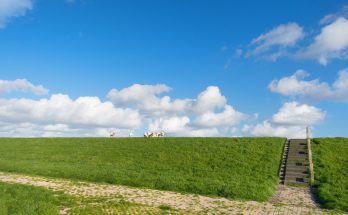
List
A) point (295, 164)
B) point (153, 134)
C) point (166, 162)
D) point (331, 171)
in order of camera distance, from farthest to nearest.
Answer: point (153, 134) → point (166, 162) → point (295, 164) → point (331, 171)

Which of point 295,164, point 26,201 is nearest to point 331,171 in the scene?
point 295,164

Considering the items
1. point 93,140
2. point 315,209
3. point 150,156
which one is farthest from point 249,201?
point 93,140

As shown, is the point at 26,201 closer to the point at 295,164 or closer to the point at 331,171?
the point at 295,164

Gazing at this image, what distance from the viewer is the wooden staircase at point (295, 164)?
32.7 metres

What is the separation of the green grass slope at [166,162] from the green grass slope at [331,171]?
367cm

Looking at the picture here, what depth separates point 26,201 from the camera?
65.4ft

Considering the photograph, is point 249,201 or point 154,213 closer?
point 154,213

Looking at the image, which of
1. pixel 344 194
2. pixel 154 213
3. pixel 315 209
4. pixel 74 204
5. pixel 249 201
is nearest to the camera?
pixel 154 213

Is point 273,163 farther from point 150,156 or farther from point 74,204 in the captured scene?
point 74,204

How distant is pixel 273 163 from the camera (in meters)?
36.2

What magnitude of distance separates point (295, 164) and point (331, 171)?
11.7 ft

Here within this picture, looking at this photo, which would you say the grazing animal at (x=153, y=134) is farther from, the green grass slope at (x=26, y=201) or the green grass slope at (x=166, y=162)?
the green grass slope at (x=26, y=201)

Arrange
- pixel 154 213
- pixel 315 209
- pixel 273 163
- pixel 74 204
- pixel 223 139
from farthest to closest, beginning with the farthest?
pixel 223 139
pixel 273 163
pixel 315 209
pixel 74 204
pixel 154 213

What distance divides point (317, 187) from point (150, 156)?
17805mm
